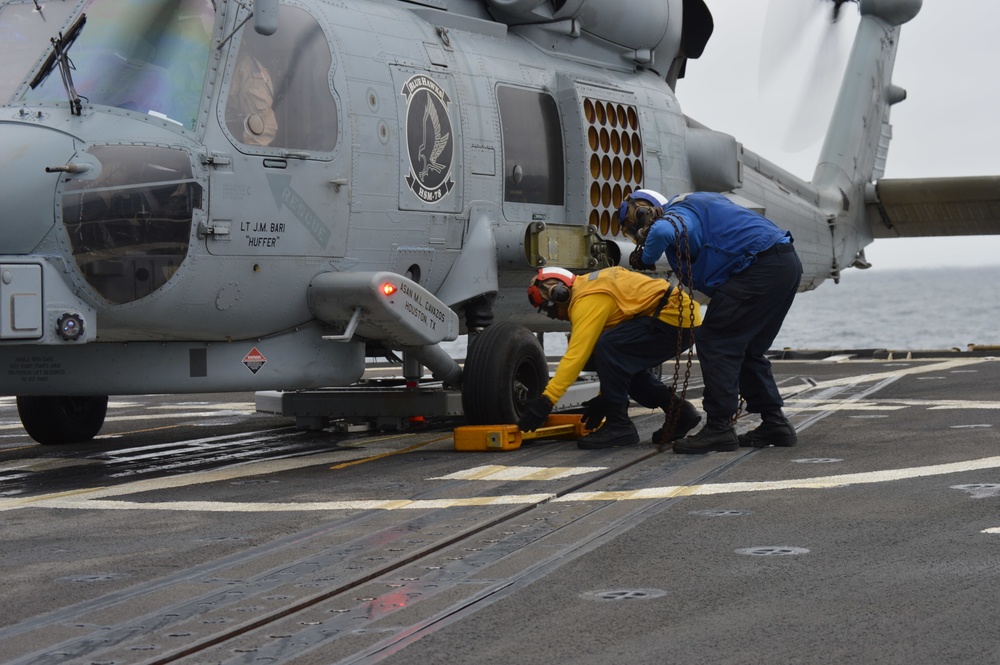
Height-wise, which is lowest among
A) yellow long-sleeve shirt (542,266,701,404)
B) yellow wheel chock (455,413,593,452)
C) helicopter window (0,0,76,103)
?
yellow wheel chock (455,413,593,452)

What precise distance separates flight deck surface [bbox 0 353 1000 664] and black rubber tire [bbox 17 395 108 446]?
0.75m

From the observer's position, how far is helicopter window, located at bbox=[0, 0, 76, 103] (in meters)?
7.88

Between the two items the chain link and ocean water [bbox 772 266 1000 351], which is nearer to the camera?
the chain link

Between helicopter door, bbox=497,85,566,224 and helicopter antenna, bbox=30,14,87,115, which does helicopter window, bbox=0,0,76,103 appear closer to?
helicopter antenna, bbox=30,14,87,115

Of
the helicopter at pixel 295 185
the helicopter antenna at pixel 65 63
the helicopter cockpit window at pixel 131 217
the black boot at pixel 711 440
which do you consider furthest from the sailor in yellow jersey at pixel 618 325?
the helicopter antenna at pixel 65 63

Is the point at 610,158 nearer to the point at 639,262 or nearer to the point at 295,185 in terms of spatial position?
the point at 639,262

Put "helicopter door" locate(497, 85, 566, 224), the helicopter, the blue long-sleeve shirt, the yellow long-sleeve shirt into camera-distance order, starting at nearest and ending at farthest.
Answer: the helicopter
the blue long-sleeve shirt
the yellow long-sleeve shirt
"helicopter door" locate(497, 85, 566, 224)

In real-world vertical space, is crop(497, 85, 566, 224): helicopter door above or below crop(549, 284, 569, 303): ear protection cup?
above

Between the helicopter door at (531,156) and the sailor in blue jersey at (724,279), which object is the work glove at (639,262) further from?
the helicopter door at (531,156)

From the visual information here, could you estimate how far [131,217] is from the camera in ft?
24.8

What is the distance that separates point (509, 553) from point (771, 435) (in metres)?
3.90

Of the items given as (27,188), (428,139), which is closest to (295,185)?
(428,139)

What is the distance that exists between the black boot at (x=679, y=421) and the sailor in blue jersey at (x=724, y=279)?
41 cm

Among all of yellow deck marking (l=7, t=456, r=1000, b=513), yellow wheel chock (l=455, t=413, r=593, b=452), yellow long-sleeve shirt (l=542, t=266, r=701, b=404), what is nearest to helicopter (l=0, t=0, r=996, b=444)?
yellow wheel chock (l=455, t=413, r=593, b=452)
